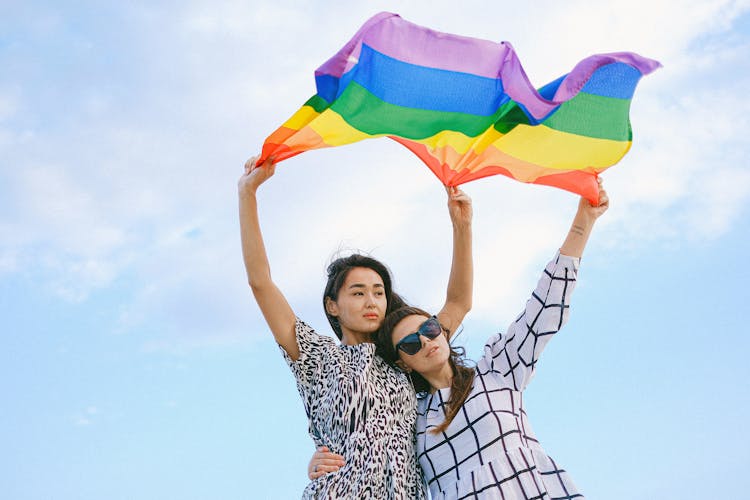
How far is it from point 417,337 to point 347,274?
717 millimetres

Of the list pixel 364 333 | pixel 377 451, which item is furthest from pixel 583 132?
pixel 377 451

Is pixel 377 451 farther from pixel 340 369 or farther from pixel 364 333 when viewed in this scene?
pixel 364 333

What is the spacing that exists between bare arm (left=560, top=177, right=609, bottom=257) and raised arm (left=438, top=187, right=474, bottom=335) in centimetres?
97

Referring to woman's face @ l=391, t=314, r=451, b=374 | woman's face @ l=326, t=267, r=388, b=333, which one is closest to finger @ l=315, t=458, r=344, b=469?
woman's face @ l=391, t=314, r=451, b=374

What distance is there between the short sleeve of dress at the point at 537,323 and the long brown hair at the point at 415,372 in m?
0.22

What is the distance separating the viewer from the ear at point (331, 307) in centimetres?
533

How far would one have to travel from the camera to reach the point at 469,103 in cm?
508

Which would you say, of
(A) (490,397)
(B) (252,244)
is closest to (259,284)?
(B) (252,244)

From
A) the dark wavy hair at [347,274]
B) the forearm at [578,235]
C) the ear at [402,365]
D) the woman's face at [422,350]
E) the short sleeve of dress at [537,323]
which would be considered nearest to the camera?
the short sleeve of dress at [537,323]

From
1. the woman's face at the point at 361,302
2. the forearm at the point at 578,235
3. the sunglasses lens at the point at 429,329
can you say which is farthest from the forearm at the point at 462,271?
the forearm at the point at 578,235

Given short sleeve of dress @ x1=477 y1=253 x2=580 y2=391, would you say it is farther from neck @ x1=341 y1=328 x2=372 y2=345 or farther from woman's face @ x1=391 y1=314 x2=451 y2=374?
neck @ x1=341 y1=328 x2=372 y2=345

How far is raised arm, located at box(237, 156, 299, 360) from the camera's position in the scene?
480cm

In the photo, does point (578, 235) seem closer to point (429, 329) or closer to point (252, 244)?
point (429, 329)

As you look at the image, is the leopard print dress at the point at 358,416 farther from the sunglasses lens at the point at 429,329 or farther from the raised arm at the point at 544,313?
the raised arm at the point at 544,313
